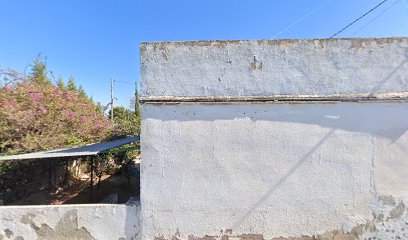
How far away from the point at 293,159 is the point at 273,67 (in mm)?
1550

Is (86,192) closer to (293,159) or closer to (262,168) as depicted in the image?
(262,168)

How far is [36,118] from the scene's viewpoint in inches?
268

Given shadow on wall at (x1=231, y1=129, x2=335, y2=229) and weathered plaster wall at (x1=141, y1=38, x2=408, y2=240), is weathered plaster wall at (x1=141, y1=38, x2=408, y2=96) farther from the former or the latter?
shadow on wall at (x1=231, y1=129, x2=335, y2=229)

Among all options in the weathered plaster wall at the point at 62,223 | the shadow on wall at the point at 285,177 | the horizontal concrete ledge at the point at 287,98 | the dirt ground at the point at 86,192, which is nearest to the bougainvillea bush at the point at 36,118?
the dirt ground at the point at 86,192

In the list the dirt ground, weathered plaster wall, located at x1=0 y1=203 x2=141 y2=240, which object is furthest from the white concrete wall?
the dirt ground

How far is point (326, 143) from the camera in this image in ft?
12.5

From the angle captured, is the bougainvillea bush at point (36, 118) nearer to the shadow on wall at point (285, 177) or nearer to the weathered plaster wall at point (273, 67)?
the weathered plaster wall at point (273, 67)

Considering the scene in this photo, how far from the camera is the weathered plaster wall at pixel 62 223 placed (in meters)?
3.77

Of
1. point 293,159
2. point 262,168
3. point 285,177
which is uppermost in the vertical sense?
point 293,159

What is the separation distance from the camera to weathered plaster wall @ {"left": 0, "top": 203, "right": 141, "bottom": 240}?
3773mm

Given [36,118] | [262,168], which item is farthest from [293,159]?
[36,118]

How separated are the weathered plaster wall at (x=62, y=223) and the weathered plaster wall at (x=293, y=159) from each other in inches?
22.3

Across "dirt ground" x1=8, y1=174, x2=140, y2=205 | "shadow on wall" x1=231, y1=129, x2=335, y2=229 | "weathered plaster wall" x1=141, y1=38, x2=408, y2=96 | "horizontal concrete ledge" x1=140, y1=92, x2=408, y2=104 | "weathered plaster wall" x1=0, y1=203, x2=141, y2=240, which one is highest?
"weathered plaster wall" x1=141, y1=38, x2=408, y2=96

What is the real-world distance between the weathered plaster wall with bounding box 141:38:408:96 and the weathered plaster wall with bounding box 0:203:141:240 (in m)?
2.15
